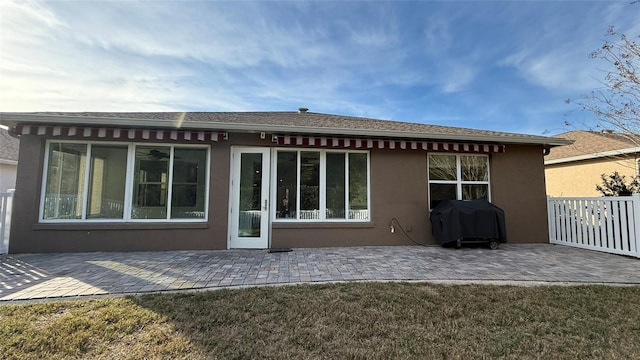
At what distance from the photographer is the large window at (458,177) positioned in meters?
10.5

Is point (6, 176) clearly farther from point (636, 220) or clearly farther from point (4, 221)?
point (636, 220)

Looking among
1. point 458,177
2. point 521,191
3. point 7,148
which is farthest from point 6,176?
point 521,191

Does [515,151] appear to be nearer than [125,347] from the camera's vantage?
No

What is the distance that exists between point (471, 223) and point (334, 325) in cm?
687

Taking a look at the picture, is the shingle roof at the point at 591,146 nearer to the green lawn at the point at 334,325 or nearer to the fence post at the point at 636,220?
the fence post at the point at 636,220

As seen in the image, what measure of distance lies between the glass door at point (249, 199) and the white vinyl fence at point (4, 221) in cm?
614

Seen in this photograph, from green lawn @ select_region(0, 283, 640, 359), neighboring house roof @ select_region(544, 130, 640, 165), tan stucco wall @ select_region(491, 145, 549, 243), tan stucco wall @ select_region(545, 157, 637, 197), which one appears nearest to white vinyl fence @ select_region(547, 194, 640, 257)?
tan stucco wall @ select_region(491, 145, 549, 243)

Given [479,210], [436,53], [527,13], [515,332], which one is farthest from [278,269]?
[527,13]

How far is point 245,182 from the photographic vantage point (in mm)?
9367

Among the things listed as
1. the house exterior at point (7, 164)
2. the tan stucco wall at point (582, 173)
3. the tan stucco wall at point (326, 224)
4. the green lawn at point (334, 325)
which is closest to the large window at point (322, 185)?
the tan stucco wall at point (326, 224)

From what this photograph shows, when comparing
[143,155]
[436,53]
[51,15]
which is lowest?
[143,155]

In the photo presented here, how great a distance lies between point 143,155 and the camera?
29.8 feet

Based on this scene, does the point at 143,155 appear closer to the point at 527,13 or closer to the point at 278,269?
the point at 278,269

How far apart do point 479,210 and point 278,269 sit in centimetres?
653
